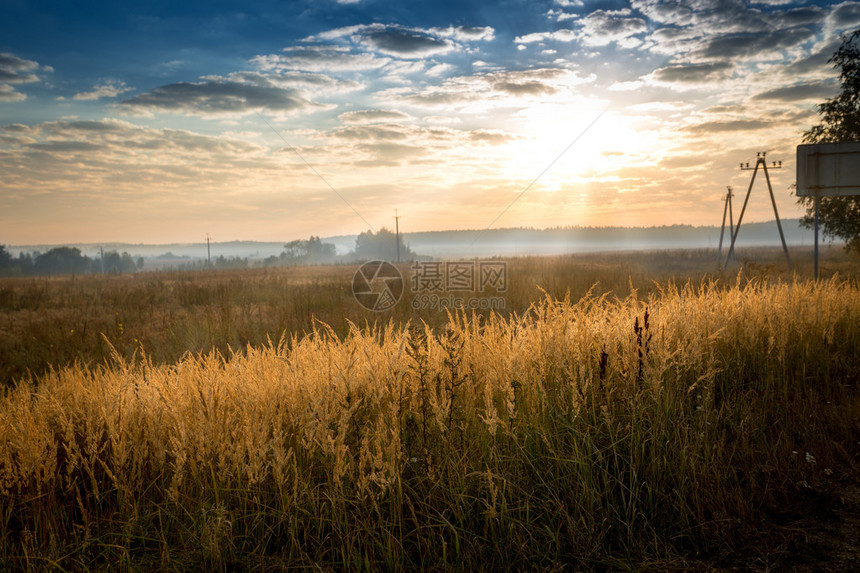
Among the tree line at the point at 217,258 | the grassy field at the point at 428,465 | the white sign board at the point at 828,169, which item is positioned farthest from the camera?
the tree line at the point at 217,258

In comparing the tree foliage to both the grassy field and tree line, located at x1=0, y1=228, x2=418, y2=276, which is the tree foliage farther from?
tree line, located at x1=0, y1=228, x2=418, y2=276

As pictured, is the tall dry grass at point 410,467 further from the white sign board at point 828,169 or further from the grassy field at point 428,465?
the white sign board at point 828,169

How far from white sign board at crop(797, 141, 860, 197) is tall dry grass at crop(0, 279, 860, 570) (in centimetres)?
1230

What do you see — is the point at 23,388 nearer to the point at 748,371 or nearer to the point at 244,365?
the point at 244,365

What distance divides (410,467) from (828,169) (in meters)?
16.3

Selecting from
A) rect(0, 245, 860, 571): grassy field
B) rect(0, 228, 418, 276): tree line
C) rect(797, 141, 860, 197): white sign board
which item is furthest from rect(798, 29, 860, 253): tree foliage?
rect(0, 228, 418, 276): tree line

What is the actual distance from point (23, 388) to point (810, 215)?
98.1ft

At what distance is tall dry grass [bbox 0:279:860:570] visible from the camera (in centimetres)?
263

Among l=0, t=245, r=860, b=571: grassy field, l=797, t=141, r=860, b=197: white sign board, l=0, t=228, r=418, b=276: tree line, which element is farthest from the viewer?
l=0, t=228, r=418, b=276: tree line

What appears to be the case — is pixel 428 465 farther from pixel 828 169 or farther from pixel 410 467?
pixel 828 169

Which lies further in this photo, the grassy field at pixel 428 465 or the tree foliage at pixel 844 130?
the tree foliage at pixel 844 130

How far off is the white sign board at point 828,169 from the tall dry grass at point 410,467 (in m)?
12.3

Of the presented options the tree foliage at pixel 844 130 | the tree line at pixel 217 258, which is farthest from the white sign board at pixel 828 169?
the tree line at pixel 217 258

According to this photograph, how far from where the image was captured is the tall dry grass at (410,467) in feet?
8.63
